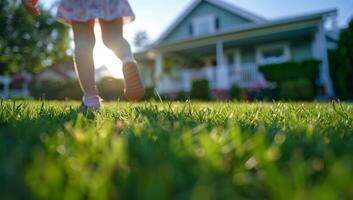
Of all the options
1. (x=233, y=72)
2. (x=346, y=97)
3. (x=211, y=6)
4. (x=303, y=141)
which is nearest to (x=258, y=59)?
(x=233, y=72)

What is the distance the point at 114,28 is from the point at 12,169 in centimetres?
238

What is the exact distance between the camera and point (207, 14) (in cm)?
1972

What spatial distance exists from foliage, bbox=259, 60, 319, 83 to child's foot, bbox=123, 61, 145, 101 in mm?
11879

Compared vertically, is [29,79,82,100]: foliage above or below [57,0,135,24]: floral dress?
below

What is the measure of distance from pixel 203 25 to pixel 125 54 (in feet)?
57.0

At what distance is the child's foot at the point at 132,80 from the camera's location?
263 centimetres

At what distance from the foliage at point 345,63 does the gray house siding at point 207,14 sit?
719cm

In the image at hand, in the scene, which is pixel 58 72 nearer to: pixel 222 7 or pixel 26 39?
pixel 26 39

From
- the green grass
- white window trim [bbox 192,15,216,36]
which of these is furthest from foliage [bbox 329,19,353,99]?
the green grass

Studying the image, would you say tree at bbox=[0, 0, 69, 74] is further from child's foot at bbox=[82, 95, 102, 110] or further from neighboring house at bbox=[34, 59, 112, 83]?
child's foot at bbox=[82, 95, 102, 110]

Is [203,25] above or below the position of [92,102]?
above

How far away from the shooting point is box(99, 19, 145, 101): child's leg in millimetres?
2633

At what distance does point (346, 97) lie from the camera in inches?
442

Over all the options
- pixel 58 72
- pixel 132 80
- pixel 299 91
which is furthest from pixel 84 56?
pixel 58 72
